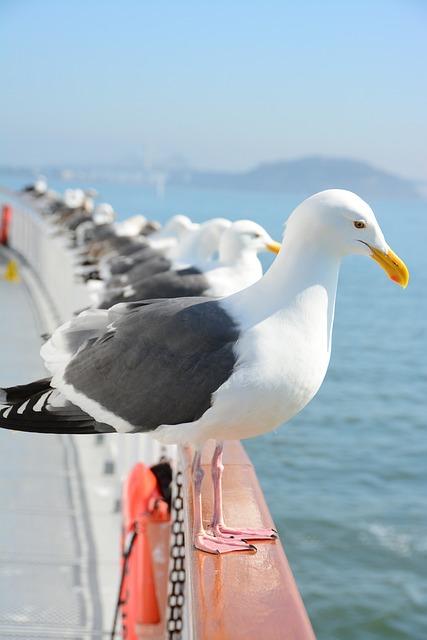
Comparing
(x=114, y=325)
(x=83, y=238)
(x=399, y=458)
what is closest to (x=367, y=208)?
(x=114, y=325)

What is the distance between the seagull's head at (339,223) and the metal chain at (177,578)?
94 centimetres

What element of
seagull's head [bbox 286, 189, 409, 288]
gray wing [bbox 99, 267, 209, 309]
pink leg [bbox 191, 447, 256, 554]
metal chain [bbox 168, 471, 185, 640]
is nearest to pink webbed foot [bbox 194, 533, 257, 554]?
pink leg [bbox 191, 447, 256, 554]

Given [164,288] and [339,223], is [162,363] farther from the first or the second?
[164,288]

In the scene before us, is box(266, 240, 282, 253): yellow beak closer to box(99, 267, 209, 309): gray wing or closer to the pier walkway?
box(99, 267, 209, 309): gray wing

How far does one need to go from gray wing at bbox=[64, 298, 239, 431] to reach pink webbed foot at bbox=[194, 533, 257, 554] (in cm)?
31

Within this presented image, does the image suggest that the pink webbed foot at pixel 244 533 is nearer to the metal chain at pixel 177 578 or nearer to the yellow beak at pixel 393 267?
the metal chain at pixel 177 578

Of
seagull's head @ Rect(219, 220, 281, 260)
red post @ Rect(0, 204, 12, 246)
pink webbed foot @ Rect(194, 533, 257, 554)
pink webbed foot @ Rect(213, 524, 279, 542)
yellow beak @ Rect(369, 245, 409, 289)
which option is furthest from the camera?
red post @ Rect(0, 204, 12, 246)

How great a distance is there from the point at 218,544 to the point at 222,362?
45cm

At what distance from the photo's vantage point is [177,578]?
8.30 feet

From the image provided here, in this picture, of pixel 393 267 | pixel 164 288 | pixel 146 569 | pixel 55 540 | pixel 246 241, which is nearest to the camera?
pixel 393 267

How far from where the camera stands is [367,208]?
2.42m

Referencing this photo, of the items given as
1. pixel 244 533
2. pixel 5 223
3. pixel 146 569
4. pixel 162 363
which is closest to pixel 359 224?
pixel 162 363

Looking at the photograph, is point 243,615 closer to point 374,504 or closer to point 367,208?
point 367,208

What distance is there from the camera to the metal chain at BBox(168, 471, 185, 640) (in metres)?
2.44
